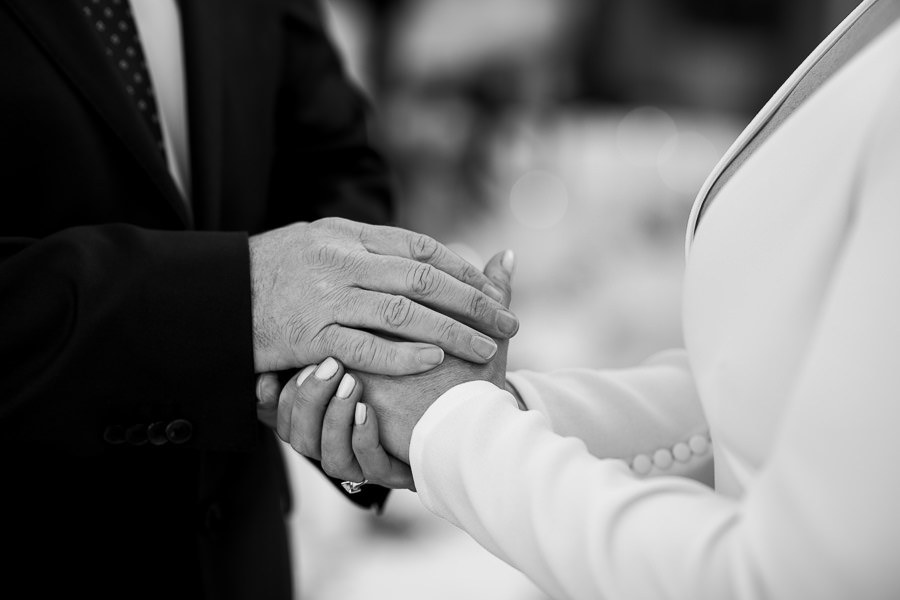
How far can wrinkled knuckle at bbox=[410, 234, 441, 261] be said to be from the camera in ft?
3.19

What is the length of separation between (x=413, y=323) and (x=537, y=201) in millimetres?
2846

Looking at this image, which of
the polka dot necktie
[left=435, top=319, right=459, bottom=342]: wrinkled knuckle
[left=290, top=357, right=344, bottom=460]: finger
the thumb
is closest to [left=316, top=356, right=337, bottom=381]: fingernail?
[left=290, top=357, right=344, bottom=460]: finger

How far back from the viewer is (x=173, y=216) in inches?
40.0

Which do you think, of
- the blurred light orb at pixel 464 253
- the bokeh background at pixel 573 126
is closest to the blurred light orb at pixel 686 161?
the bokeh background at pixel 573 126

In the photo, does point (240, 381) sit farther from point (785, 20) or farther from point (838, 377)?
point (785, 20)

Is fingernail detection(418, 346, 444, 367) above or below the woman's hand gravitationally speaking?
above

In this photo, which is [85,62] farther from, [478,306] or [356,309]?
[478,306]

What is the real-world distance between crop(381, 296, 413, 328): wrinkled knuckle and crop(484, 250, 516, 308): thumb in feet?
0.57

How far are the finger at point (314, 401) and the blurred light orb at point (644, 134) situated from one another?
303 cm

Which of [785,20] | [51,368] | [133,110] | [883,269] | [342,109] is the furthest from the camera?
[785,20]

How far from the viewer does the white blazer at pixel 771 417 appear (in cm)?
53

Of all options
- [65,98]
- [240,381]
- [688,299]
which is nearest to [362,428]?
[240,381]

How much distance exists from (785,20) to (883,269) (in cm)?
439

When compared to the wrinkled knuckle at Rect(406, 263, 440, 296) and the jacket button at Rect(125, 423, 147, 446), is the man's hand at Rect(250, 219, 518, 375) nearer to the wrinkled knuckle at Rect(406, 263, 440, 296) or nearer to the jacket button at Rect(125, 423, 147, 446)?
the wrinkled knuckle at Rect(406, 263, 440, 296)
